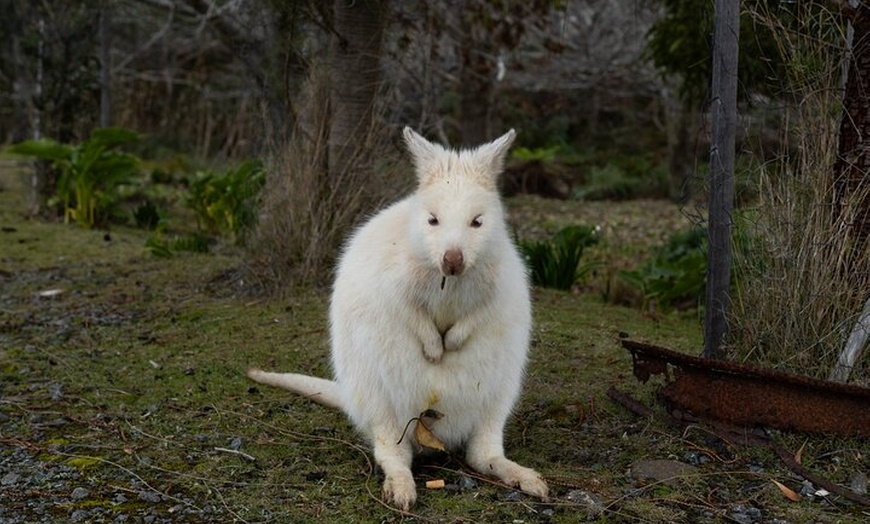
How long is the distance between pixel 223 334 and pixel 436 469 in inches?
90.9

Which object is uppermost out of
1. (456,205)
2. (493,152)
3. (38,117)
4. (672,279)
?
(38,117)

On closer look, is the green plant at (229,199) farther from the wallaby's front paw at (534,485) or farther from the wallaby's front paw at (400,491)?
the wallaby's front paw at (534,485)

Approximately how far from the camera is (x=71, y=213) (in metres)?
9.41

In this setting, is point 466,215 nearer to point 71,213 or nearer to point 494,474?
point 494,474

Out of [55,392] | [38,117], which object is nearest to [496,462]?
[55,392]

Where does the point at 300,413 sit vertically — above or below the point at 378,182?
below

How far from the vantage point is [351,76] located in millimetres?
6613

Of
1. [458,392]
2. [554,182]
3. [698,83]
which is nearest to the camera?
[458,392]

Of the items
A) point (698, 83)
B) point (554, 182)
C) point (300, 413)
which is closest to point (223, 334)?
point (300, 413)

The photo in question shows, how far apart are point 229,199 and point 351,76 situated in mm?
2377

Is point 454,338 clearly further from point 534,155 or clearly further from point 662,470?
point 534,155

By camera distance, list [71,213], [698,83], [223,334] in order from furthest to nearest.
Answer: [71,213] < [698,83] < [223,334]

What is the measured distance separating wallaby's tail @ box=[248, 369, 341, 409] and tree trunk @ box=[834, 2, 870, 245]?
2100mm

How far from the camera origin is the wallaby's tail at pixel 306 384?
439cm
